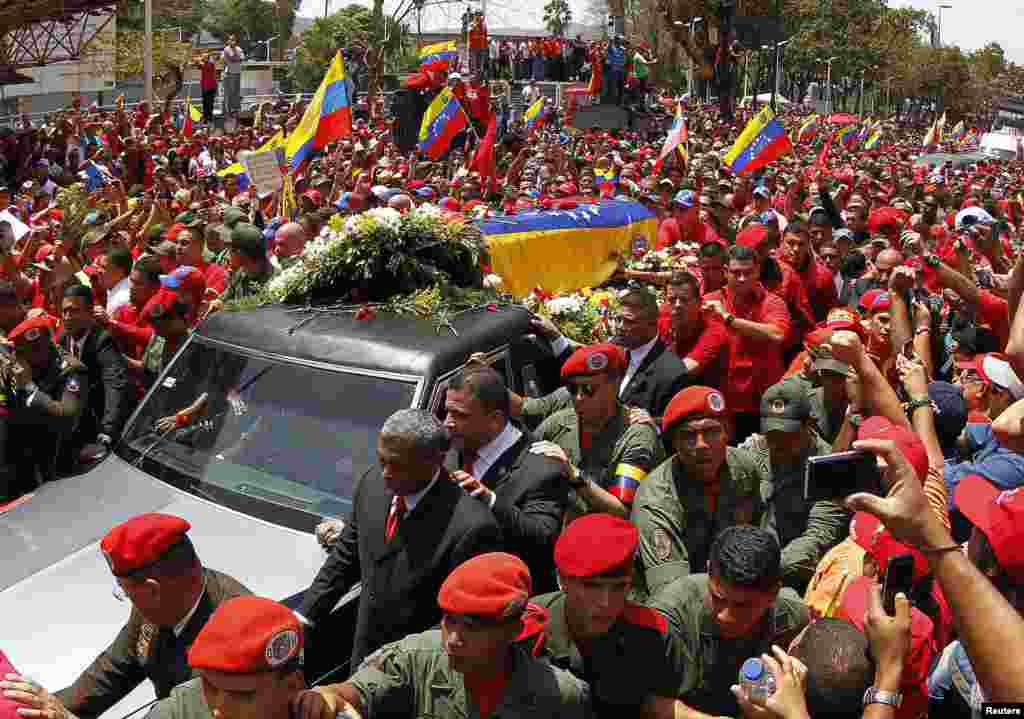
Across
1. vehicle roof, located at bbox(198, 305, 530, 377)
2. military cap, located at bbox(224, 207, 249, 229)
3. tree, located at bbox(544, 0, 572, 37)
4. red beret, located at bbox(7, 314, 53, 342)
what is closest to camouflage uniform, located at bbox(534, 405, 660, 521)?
vehicle roof, located at bbox(198, 305, 530, 377)

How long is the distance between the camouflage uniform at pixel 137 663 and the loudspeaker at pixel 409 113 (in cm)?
1629

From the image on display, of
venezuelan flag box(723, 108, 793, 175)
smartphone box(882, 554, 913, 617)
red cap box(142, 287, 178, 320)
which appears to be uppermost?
venezuelan flag box(723, 108, 793, 175)

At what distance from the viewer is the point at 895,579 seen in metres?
2.82

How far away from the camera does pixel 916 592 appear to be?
3.28 metres

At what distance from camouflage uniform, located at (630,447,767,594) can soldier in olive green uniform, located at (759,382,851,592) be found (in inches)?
3.2

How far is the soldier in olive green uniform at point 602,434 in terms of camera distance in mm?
4480

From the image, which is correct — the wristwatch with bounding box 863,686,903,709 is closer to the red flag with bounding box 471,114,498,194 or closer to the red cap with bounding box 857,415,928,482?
the red cap with bounding box 857,415,928,482

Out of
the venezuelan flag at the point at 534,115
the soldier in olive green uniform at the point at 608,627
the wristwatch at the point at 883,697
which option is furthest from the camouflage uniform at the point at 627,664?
the venezuelan flag at the point at 534,115

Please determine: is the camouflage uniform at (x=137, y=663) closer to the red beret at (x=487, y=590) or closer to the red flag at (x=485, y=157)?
the red beret at (x=487, y=590)

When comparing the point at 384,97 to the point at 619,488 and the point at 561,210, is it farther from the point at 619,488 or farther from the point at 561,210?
the point at 619,488

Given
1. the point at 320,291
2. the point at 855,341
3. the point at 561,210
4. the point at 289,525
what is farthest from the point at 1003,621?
the point at 561,210

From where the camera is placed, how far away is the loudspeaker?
62.2ft

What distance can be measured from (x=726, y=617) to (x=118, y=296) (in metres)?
5.48

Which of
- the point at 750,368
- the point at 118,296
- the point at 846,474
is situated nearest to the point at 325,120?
the point at 118,296
